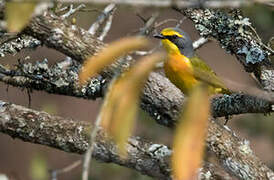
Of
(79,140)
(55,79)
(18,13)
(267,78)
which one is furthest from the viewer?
(55,79)

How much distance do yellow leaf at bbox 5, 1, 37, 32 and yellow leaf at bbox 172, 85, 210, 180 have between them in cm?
45

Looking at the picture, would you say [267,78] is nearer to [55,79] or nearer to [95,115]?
[55,79]

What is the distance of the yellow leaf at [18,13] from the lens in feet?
4.45

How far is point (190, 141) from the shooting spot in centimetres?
121

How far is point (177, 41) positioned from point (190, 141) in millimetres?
3471

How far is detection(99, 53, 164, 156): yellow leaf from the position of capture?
50.9 inches

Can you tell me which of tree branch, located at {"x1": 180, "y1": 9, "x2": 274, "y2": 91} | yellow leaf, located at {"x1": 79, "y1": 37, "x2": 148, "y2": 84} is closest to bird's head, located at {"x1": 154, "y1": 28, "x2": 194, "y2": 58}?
tree branch, located at {"x1": 180, "y1": 9, "x2": 274, "y2": 91}

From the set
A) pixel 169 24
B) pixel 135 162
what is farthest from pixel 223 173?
pixel 169 24

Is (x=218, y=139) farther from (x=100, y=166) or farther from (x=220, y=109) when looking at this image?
(x=100, y=166)

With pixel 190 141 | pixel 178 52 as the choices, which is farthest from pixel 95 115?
pixel 190 141

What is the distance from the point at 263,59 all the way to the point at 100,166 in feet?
9.03

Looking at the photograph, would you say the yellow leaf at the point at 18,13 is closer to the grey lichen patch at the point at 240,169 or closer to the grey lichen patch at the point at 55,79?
the grey lichen patch at the point at 240,169

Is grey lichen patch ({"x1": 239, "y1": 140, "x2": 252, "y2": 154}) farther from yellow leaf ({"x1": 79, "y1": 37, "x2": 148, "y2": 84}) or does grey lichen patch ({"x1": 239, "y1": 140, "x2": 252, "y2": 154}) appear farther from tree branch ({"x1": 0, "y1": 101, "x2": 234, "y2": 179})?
yellow leaf ({"x1": 79, "y1": 37, "x2": 148, "y2": 84})

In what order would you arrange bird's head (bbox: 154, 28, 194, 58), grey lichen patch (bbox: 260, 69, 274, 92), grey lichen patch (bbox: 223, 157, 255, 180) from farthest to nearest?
bird's head (bbox: 154, 28, 194, 58)
grey lichen patch (bbox: 260, 69, 274, 92)
grey lichen patch (bbox: 223, 157, 255, 180)
